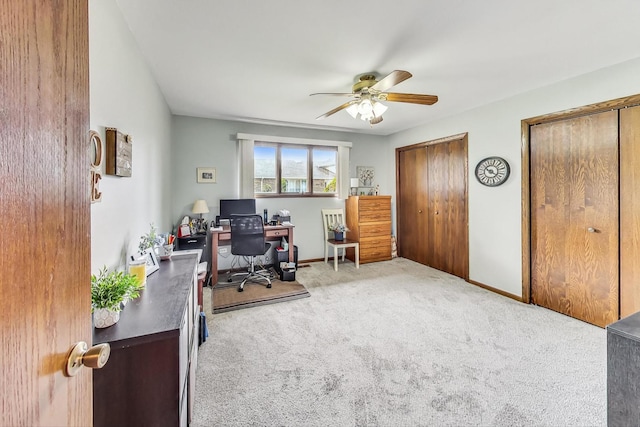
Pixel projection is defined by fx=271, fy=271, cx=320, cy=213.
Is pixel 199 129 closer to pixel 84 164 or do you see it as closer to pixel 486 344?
pixel 84 164

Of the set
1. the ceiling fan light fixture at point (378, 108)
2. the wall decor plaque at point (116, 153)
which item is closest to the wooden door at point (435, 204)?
the ceiling fan light fixture at point (378, 108)

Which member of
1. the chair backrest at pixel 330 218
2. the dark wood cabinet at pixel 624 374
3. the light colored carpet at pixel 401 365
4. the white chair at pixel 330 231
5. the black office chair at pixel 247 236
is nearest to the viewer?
the dark wood cabinet at pixel 624 374

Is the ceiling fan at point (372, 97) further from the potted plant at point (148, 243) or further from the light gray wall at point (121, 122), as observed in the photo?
the potted plant at point (148, 243)

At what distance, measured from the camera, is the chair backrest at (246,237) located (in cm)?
353

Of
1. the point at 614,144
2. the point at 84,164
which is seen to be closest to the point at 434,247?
the point at 614,144

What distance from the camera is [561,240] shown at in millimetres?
2889

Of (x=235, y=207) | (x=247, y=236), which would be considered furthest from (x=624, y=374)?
(x=235, y=207)

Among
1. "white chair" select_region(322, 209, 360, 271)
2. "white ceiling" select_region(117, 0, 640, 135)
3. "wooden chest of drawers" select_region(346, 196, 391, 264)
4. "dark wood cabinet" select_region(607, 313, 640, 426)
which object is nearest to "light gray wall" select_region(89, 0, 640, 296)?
"white chair" select_region(322, 209, 360, 271)

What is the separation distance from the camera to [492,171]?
349 centimetres

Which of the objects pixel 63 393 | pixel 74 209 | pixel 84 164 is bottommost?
pixel 63 393

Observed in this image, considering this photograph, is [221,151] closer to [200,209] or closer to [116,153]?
[200,209]

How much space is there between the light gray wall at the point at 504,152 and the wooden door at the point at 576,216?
173 millimetres

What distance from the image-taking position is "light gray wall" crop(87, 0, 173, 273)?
1.38m

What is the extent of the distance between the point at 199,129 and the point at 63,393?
416 cm
